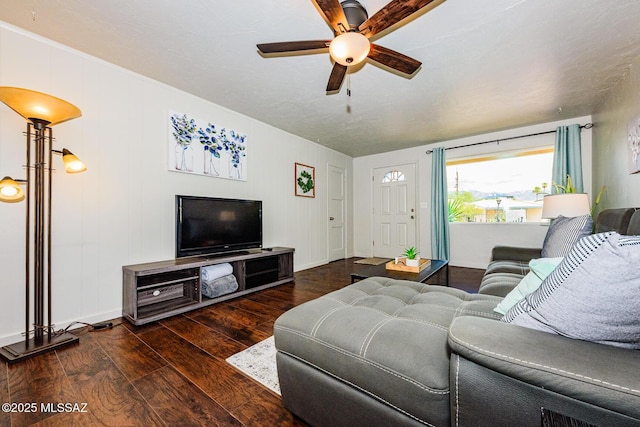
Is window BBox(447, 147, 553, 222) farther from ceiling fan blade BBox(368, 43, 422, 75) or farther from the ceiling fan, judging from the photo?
the ceiling fan

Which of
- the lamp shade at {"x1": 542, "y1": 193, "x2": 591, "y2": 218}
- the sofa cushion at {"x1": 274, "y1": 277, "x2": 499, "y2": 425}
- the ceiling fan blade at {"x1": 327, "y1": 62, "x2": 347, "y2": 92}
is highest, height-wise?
the ceiling fan blade at {"x1": 327, "y1": 62, "x2": 347, "y2": 92}

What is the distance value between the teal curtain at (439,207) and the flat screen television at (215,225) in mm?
3158

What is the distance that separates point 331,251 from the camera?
207 inches

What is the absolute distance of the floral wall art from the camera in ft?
9.36

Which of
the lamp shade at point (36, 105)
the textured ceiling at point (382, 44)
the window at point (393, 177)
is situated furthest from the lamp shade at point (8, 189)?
the window at point (393, 177)

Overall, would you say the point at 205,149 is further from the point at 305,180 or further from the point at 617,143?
the point at 617,143

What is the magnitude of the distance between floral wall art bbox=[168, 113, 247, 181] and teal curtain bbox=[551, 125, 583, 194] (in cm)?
442

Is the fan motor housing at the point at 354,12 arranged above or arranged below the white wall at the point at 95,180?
above

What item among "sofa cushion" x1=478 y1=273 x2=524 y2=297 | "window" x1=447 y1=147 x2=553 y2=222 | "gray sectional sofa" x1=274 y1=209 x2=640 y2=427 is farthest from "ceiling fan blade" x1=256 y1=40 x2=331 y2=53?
"window" x1=447 y1=147 x2=553 y2=222

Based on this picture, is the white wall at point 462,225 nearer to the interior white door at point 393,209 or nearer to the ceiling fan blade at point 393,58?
the interior white door at point 393,209

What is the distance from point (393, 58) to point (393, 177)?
379 centimetres

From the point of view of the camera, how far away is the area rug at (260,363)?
1453 mm

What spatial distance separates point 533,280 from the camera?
3.47 feet

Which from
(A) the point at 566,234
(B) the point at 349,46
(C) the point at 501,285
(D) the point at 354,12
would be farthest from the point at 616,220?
(D) the point at 354,12
